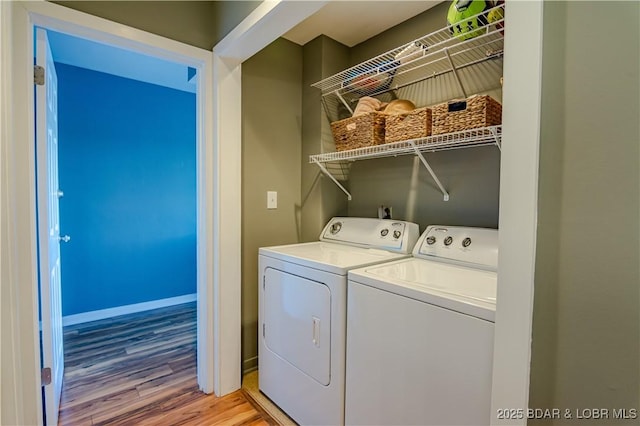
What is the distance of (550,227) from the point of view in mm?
617

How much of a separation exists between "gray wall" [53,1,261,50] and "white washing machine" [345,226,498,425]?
146 centimetres

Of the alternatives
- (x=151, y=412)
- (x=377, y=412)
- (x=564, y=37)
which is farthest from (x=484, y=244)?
(x=151, y=412)

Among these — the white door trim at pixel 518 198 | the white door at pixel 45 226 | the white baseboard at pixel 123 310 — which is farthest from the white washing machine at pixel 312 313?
the white baseboard at pixel 123 310

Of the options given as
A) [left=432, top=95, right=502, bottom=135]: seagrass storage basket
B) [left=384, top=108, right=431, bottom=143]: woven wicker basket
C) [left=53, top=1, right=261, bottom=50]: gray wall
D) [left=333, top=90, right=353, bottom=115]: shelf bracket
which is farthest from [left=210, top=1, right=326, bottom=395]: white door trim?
[left=432, top=95, right=502, bottom=135]: seagrass storage basket

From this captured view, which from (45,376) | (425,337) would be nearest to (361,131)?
(425,337)

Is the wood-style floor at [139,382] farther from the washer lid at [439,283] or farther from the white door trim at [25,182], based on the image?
the washer lid at [439,283]

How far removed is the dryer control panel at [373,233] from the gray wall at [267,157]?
0.35 m

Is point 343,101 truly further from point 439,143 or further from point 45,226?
point 45,226

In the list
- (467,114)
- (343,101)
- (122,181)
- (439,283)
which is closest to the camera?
(439,283)

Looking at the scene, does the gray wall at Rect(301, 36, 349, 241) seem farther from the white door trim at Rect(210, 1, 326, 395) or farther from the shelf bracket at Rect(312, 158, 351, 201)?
the white door trim at Rect(210, 1, 326, 395)

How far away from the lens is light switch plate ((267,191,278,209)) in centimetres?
218

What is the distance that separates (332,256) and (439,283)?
1.96ft

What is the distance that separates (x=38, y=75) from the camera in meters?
1.39

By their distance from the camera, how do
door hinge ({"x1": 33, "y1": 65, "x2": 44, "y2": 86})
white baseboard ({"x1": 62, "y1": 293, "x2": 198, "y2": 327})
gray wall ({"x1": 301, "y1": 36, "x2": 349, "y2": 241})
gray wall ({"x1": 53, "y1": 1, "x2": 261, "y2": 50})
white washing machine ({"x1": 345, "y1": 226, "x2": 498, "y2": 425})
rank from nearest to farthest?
white washing machine ({"x1": 345, "y1": 226, "x2": 498, "y2": 425})
door hinge ({"x1": 33, "y1": 65, "x2": 44, "y2": 86})
gray wall ({"x1": 53, "y1": 1, "x2": 261, "y2": 50})
gray wall ({"x1": 301, "y1": 36, "x2": 349, "y2": 241})
white baseboard ({"x1": 62, "y1": 293, "x2": 198, "y2": 327})
